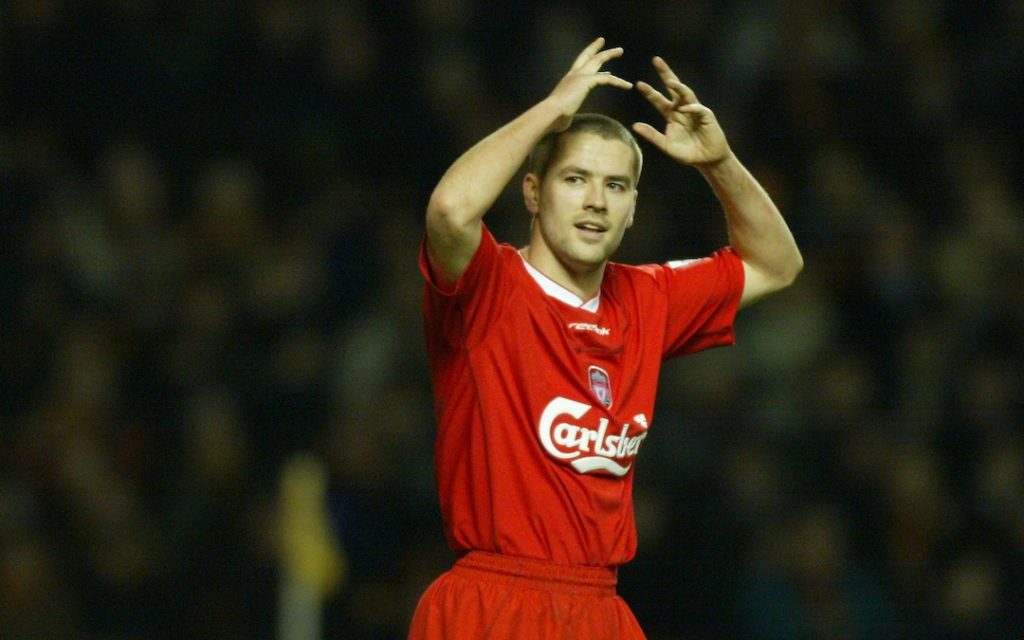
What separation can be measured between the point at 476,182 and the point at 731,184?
819 millimetres

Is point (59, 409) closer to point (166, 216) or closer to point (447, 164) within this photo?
point (166, 216)

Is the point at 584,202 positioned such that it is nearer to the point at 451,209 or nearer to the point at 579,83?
the point at 579,83

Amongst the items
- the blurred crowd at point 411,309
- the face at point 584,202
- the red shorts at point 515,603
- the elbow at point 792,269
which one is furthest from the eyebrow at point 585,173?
the blurred crowd at point 411,309

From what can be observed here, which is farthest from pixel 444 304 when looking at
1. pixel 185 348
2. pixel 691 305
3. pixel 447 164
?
pixel 447 164

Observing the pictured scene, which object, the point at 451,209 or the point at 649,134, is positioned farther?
the point at 649,134

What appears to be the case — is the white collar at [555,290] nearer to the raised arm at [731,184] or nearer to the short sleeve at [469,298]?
the short sleeve at [469,298]

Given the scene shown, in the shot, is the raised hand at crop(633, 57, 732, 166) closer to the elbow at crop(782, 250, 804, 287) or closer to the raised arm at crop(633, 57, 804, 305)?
the raised arm at crop(633, 57, 804, 305)

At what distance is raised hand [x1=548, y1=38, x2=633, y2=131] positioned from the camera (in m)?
3.78

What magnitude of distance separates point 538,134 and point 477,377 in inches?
22.2

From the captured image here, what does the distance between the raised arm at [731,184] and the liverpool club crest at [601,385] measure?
0.55 metres

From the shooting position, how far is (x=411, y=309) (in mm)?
7414

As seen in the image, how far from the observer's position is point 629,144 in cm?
405

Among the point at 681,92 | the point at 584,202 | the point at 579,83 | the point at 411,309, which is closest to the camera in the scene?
the point at 579,83

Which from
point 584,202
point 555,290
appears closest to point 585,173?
point 584,202
